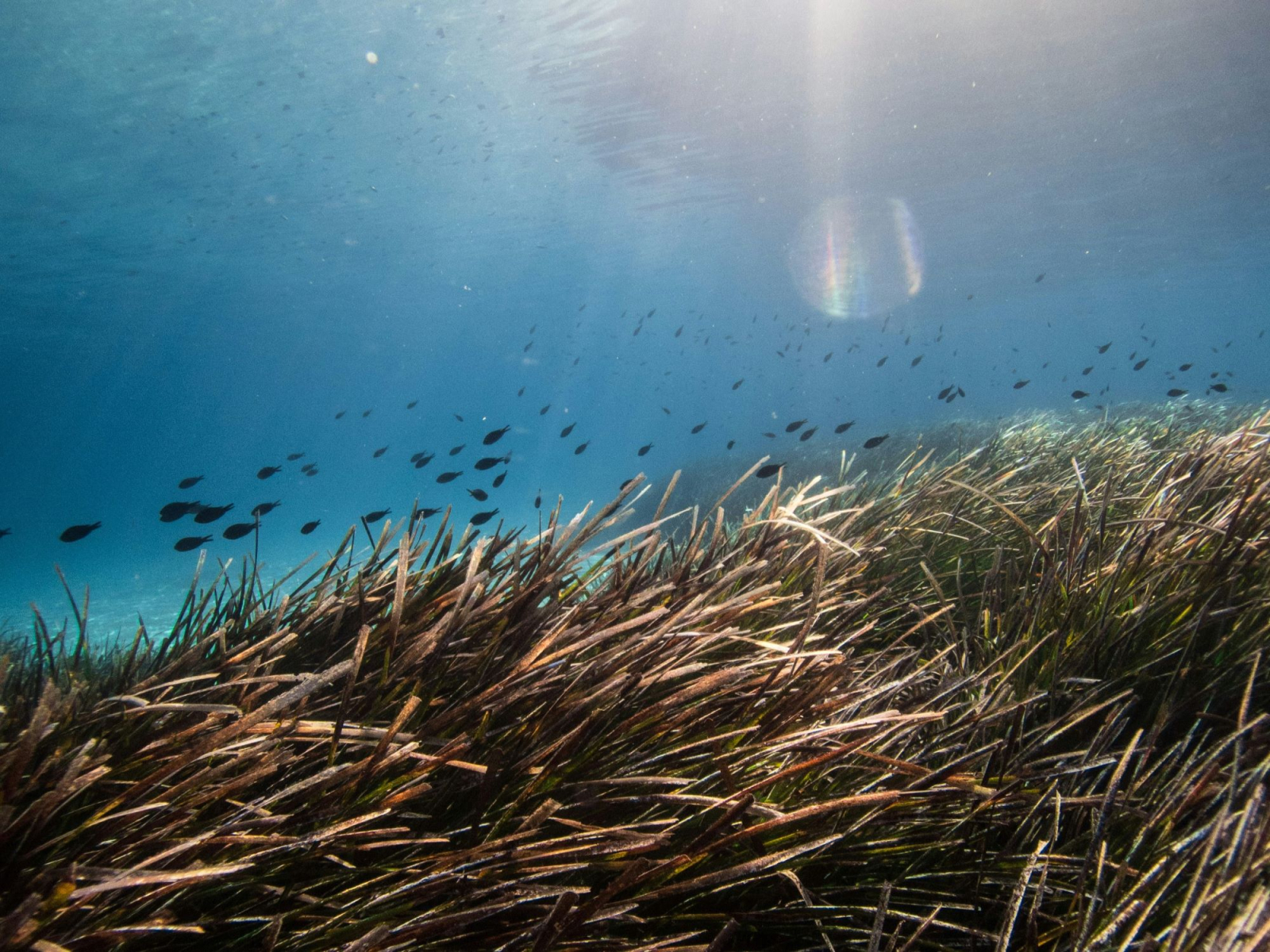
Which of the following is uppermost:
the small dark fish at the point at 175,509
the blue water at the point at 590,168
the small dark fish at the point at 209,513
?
the blue water at the point at 590,168

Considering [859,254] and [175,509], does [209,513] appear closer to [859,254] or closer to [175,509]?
[175,509]

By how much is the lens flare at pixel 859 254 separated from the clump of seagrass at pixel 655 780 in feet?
125

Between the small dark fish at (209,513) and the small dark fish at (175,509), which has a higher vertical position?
the small dark fish at (175,509)

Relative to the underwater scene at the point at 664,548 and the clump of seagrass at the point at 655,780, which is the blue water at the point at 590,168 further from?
the clump of seagrass at the point at 655,780

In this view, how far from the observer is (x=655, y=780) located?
4.00 feet

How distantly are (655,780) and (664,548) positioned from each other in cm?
177

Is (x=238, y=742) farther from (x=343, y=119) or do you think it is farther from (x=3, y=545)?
(x=3, y=545)

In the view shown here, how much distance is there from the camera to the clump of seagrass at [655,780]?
1022mm

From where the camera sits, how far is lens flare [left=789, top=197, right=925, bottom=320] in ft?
123

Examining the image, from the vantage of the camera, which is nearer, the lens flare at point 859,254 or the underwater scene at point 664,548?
the underwater scene at point 664,548

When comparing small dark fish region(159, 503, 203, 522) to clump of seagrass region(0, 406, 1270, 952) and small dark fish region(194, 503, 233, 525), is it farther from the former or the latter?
clump of seagrass region(0, 406, 1270, 952)

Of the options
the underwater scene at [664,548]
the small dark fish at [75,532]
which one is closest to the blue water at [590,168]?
the underwater scene at [664,548]

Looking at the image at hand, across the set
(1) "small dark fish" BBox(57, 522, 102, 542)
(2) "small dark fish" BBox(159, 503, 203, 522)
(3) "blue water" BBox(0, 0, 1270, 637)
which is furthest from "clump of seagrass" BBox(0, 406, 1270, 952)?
(3) "blue water" BBox(0, 0, 1270, 637)

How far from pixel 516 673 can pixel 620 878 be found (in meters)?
0.64
